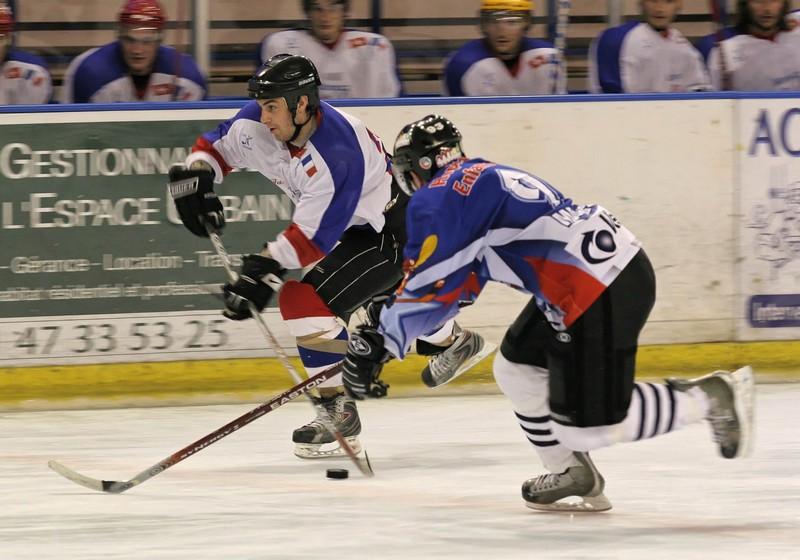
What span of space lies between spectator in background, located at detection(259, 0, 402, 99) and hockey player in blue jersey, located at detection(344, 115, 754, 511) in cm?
185

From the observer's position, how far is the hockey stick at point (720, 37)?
216 inches

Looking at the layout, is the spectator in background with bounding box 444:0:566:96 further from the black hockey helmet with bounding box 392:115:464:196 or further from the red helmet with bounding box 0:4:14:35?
the black hockey helmet with bounding box 392:115:464:196

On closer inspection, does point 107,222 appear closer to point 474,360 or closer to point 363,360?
point 474,360

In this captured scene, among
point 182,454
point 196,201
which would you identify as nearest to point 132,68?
point 196,201

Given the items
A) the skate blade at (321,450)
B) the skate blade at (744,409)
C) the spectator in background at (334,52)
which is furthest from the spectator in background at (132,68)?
the skate blade at (744,409)

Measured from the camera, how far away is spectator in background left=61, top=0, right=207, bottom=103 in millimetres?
5078

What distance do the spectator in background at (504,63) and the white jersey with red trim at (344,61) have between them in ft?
0.84

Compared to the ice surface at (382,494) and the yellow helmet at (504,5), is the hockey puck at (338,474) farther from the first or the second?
the yellow helmet at (504,5)

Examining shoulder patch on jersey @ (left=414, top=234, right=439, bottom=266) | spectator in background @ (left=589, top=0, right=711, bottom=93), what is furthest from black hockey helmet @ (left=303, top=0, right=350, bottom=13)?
shoulder patch on jersey @ (left=414, top=234, right=439, bottom=266)

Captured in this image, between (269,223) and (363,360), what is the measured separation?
179cm

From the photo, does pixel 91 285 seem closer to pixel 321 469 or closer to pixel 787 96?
pixel 321 469

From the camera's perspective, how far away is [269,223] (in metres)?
5.10

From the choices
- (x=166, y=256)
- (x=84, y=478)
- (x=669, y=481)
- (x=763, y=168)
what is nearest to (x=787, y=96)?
(x=763, y=168)

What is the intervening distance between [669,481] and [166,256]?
2014 millimetres
